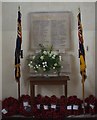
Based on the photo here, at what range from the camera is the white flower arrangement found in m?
5.31

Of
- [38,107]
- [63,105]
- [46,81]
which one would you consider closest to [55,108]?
[63,105]

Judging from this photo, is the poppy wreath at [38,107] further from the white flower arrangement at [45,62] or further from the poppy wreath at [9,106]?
the white flower arrangement at [45,62]

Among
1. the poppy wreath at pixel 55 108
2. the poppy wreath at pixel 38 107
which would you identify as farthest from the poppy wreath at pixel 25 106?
the poppy wreath at pixel 55 108

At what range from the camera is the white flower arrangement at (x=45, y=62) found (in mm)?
5312

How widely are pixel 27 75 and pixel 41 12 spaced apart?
136 centimetres

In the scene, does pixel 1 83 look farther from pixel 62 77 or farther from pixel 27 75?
pixel 62 77

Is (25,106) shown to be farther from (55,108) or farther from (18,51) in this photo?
(18,51)

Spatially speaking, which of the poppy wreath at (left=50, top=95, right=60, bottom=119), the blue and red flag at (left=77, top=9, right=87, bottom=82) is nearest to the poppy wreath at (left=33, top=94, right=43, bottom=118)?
the poppy wreath at (left=50, top=95, right=60, bottom=119)

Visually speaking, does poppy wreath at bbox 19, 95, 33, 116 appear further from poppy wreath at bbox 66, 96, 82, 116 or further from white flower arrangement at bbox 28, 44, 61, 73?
poppy wreath at bbox 66, 96, 82, 116

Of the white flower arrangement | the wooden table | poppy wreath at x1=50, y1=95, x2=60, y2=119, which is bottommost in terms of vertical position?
poppy wreath at x1=50, y1=95, x2=60, y2=119

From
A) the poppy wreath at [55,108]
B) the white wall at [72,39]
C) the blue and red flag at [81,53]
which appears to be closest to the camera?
the poppy wreath at [55,108]

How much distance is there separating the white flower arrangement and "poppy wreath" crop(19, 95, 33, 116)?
0.62 metres

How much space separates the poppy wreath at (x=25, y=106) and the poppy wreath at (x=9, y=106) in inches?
3.8

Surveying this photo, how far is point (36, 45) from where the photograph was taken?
572 centimetres
